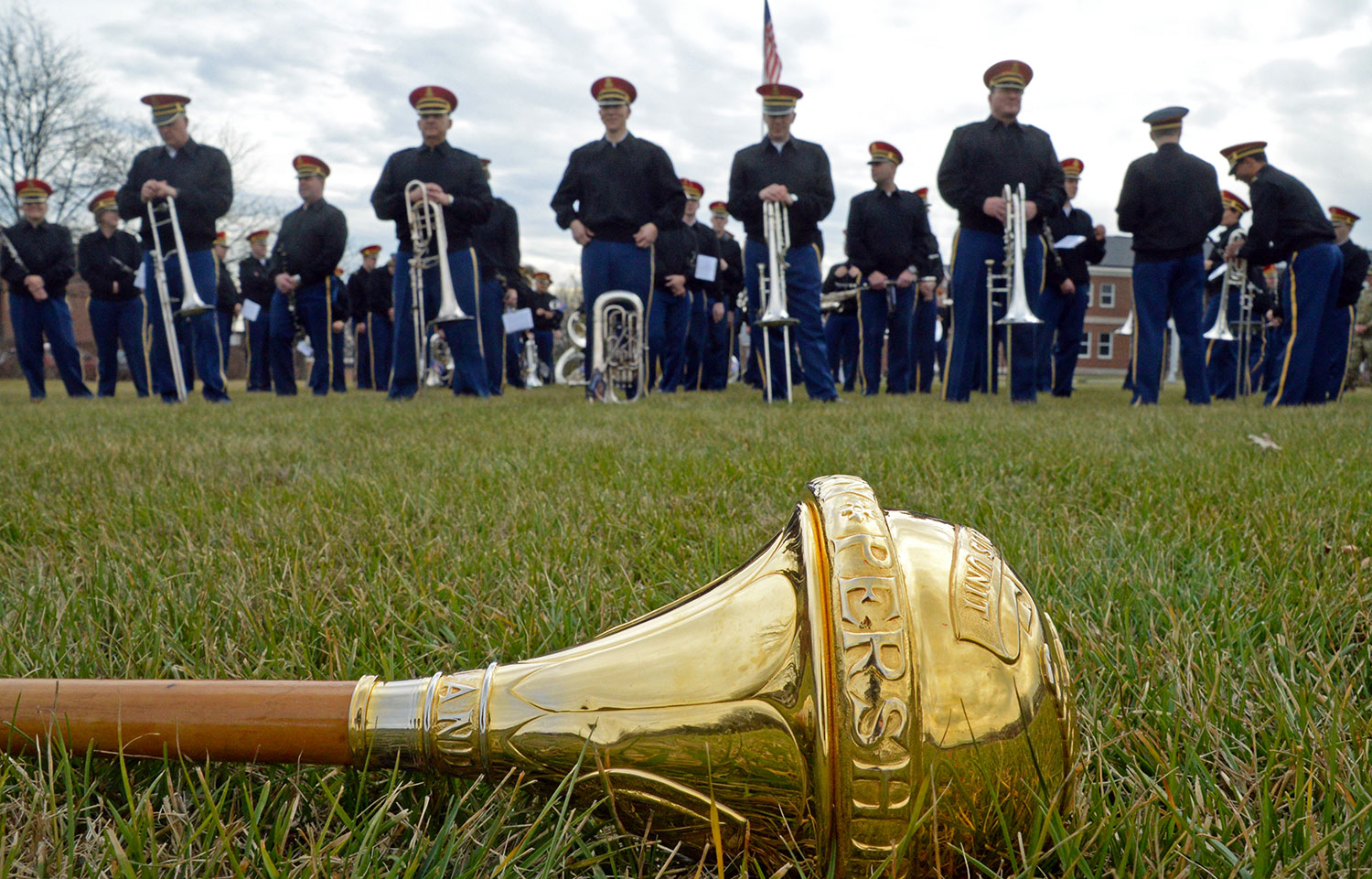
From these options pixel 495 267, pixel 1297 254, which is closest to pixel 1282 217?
pixel 1297 254

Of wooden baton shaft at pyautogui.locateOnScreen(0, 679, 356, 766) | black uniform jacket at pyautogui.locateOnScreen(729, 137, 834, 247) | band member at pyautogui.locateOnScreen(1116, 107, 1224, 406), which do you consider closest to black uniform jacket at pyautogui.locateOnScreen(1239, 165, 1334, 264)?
band member at pyautogui.locateOnScreen(1116, 107, 1224, 406)

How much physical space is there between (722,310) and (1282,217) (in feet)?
23.9

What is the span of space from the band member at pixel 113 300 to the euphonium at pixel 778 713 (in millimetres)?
9817

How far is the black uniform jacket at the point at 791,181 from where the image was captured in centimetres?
652

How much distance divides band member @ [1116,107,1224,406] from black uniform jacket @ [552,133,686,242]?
3.53 m

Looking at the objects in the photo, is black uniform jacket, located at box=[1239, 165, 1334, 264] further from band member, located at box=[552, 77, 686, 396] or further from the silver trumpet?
band member, located at box=[552, 77, 686, 396]

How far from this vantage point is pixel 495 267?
959 centimetres

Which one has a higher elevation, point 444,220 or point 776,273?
point 444,220

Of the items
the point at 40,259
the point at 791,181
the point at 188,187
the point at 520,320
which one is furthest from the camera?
the point at 520,320

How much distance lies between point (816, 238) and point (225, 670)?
6.16 metres

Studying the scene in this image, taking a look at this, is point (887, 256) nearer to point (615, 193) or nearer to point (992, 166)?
point (992, 166)

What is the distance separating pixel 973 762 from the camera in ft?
2.11

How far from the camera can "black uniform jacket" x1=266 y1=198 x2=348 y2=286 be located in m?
9.21

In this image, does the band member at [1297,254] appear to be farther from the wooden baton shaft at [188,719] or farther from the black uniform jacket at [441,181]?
the wooden baton shaft at [188,719]
